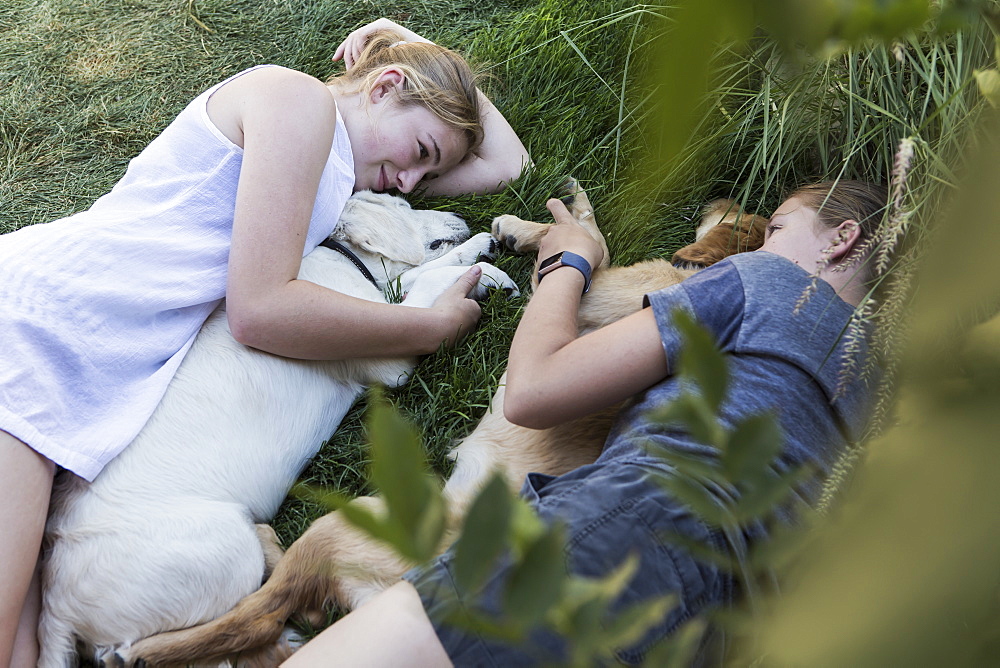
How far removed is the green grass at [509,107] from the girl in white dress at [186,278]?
37cm

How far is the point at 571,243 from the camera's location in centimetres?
233

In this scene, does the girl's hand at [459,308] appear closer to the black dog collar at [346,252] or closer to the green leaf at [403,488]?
the black dog collar at [346,252]

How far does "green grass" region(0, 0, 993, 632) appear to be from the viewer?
7.36ft

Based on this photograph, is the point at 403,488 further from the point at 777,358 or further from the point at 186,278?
the point at 186,278

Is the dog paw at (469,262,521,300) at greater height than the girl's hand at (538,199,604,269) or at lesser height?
lesser

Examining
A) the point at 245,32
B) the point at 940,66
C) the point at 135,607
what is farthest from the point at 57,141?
the point at 940,66

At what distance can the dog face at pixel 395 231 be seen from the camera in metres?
2.52

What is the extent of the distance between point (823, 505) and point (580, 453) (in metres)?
1.15

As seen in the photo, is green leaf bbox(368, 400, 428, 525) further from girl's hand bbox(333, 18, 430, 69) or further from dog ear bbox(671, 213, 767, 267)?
girl's hand bbox(333, 18, 430, 69)

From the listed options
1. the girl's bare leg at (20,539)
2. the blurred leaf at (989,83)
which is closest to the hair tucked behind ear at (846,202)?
the blurred leaf at (989,83)

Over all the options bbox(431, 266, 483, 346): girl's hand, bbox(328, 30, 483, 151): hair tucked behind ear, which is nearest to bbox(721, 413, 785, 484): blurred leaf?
bbox(431, 266, 483, 346): girl's hand

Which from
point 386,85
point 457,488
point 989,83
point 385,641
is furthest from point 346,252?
point 989,83

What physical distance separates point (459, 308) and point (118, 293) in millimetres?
1012

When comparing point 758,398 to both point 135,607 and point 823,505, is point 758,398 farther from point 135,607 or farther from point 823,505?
point 135,607
